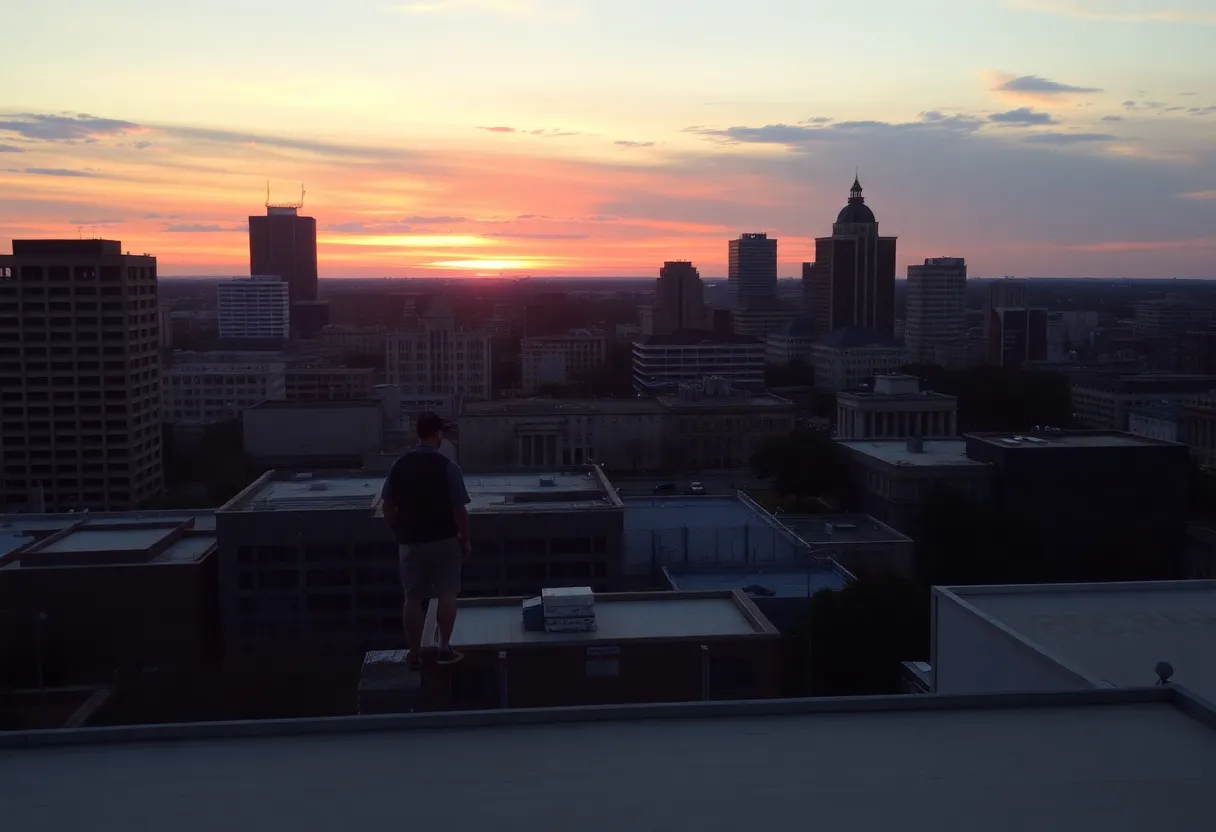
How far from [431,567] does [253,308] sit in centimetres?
11229

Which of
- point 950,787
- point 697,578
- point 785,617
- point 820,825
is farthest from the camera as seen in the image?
point 697,578

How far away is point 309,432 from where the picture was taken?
1582 inches

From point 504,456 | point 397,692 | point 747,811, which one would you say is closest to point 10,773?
point 747,811

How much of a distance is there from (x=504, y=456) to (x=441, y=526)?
34545mm

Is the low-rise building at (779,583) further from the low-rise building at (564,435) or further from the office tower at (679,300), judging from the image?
the office tower at (679,300)

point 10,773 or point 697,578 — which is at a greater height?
point 10,773

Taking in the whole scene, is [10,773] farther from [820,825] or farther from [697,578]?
[697,578]

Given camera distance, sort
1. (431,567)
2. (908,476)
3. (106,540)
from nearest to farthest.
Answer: (431,567), (106,540), (908,476)

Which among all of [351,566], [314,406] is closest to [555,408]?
[314,406]

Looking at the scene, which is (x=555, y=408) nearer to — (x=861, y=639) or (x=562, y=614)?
(x=861, y=639)

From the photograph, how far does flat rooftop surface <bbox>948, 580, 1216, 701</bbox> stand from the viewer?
6.64 metres

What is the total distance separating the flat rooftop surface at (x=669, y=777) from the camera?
10.7 feet

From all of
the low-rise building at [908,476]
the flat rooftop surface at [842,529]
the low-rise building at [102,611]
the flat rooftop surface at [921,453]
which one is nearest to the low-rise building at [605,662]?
the low-rise building at [102,611]

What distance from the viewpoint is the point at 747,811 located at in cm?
331
